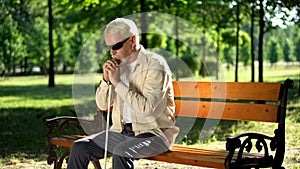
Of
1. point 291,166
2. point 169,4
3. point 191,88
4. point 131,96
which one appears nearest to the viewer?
point 131,96

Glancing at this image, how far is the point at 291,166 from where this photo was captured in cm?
657

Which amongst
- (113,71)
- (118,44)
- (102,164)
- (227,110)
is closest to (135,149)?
(113,71)

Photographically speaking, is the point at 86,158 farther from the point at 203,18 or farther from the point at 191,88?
the point at 203,18

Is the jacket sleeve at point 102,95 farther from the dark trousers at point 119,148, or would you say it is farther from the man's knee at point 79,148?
the man's knee at point 79,148

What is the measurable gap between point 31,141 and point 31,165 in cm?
252

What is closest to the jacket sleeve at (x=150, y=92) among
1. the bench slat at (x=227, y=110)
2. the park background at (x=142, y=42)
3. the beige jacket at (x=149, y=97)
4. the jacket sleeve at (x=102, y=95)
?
the beige jacket at (x=149, y=97)

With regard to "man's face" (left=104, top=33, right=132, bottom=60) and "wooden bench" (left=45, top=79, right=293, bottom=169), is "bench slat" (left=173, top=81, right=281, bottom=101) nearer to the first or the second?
"wooden bench" (left=45, top=79, right=293, bottom=169)

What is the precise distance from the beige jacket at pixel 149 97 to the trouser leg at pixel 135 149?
0.06m

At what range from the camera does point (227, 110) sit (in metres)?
5.27

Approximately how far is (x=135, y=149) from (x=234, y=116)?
4.21ft

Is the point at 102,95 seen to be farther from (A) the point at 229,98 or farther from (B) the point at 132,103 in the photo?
(A) the point at 229,98

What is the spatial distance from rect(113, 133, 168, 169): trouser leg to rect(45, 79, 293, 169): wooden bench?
12 centimetres

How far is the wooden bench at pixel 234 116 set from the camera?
4316 millimetres

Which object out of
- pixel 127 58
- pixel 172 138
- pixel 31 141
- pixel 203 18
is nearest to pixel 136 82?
pixel 127 58
